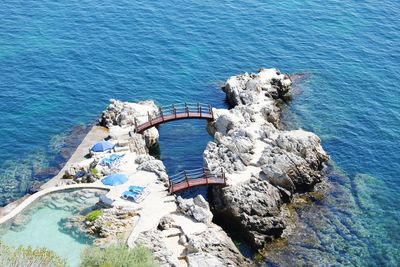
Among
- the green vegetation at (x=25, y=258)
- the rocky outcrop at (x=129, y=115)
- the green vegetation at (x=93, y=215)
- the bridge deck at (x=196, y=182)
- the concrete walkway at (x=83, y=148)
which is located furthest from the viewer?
the rocky outcrop at (x=129, y=115)

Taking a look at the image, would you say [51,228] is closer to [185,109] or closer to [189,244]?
[189,244]

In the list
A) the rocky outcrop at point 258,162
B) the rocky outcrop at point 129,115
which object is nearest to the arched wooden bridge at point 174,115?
the rocky outcrop at point 129,115

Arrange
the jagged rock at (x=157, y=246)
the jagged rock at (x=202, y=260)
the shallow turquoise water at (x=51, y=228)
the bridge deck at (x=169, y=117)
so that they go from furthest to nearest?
the bridge deck at (x=169, y=117) → the shallow turquoise water at (x=51, y=228) → the jagged rock at (x=202, y=260) → the jagged rock at (x=157, y=246)

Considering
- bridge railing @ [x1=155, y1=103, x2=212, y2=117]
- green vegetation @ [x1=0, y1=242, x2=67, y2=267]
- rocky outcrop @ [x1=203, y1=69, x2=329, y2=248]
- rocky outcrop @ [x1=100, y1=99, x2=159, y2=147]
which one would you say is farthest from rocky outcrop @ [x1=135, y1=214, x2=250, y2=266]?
bridge railing @ [x1=155, y1=103, x2=212, y2=117]

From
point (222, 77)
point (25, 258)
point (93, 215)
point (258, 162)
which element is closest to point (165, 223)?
point (93, 215)

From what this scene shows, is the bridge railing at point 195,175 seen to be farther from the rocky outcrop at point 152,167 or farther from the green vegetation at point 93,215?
the green vegetation at point 93,215

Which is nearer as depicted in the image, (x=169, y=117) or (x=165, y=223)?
(x=165, y=223)
